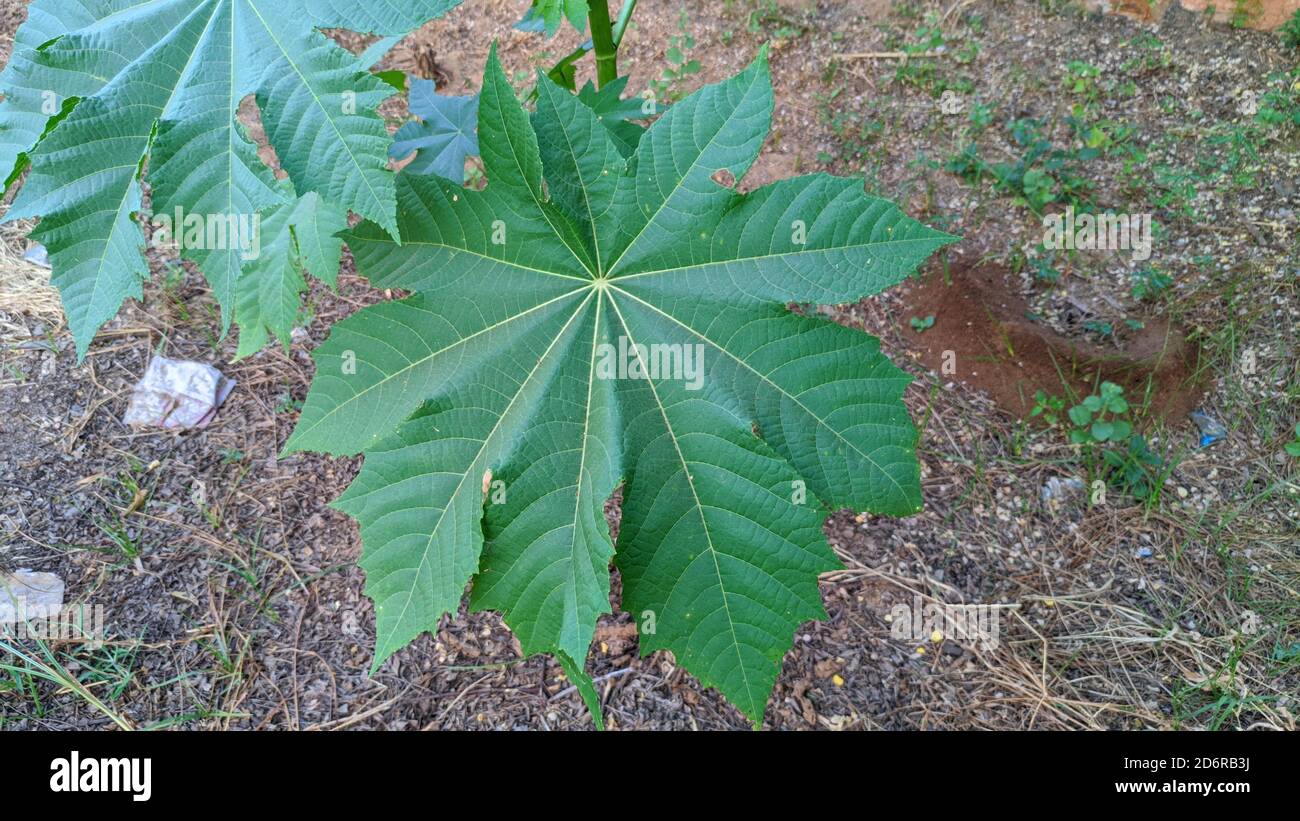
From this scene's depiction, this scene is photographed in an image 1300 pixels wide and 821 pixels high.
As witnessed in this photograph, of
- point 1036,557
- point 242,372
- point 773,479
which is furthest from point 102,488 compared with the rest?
point 1036,557

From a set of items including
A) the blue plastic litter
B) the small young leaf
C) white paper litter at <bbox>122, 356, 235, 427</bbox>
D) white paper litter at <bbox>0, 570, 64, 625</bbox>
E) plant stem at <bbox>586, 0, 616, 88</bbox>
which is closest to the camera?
plant stem at <bbox>586, 0, 616, 88</bbox>

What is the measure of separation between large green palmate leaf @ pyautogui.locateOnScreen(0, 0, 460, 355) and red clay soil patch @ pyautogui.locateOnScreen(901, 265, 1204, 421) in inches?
99.1

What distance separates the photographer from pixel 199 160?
1.25 m

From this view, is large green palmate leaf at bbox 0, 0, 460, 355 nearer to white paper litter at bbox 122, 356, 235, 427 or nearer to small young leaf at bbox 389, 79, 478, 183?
small young leaf at bbox 389, 79, 478, 183

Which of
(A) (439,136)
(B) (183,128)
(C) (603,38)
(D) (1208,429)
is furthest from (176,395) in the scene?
(D) (1208,429)

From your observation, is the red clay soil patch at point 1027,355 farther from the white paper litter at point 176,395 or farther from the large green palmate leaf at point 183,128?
the white paper litter at point 176,395

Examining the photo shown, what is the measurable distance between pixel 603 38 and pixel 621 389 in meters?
0.93

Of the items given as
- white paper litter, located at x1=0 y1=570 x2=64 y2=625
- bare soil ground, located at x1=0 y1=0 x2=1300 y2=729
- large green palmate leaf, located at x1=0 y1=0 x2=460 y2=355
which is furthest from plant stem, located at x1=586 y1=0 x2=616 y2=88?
white paper litter, located at x1=0 y1=570 x2=64 y2=625

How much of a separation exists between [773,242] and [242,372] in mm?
2319

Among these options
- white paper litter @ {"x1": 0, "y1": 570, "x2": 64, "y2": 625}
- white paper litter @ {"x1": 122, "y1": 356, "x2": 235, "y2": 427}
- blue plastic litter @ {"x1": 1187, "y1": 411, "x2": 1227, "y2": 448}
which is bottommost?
white paper litter @ {"x1": 0, "y1": 570, "x2": 64, "y2": 625}

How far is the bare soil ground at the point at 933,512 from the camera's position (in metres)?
2.40

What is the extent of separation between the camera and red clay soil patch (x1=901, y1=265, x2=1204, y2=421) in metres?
3.04

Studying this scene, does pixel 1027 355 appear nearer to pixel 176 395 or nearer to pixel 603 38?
pixel 603 38

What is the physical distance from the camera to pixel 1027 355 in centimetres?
311
